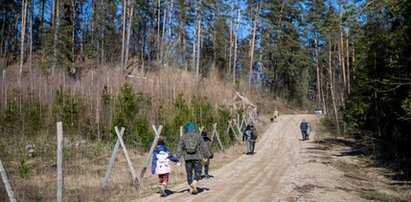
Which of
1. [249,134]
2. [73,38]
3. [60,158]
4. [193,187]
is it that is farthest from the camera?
[73,38]

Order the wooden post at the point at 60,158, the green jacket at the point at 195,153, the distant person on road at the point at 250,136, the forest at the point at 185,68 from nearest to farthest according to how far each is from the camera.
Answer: the wooden post at the point at 60,158
the green jacket at the point at 195,153
the forest at the point at 185,68
the distant person on road at the point at 250,136

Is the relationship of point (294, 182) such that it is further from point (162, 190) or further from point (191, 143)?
point (162, 190)

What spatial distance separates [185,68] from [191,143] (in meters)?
25.0

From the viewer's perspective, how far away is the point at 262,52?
55.3 m

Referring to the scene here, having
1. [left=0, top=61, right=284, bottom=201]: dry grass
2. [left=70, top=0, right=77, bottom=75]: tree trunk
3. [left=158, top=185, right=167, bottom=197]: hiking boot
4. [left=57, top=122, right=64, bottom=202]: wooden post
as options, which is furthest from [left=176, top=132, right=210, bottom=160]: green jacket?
[left=70, top=0, right=77, bottom=75]: tree trunk

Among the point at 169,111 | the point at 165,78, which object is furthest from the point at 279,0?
the point at 169,111

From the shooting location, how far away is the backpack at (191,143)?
10.3m

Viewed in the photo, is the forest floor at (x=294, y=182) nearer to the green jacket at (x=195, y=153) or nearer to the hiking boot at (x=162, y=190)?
the hiking boot at (x=162, y=190)

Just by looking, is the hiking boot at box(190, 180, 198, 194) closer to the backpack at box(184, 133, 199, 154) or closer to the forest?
the backpack at box(184, 133, 199, 154)

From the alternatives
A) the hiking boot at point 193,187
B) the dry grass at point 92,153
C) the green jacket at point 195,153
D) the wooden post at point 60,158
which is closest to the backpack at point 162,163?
the green jacket at point 195,153

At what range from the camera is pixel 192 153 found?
33.9 ft

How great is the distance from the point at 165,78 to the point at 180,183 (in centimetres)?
1419

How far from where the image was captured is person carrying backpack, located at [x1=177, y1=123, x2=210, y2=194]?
10.3 meters

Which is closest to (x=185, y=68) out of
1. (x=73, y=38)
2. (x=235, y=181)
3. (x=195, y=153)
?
(x=73, y=38)
